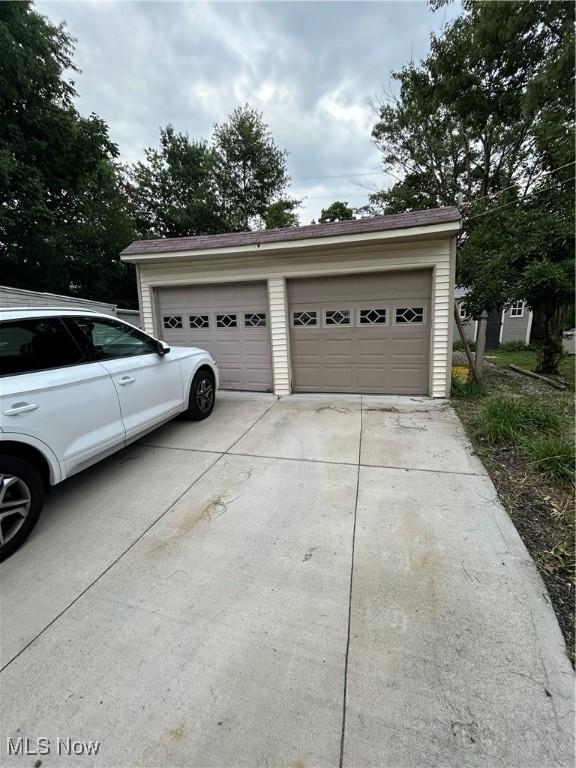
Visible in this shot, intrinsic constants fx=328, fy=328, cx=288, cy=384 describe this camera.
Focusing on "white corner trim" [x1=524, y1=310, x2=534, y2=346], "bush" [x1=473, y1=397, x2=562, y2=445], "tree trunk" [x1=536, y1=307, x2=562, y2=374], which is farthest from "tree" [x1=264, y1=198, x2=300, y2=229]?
"bush" [x1=473, y1=397, x2=562, y2=445]

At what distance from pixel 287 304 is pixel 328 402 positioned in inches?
77.2

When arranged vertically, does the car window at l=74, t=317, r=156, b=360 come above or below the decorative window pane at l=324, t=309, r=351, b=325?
below

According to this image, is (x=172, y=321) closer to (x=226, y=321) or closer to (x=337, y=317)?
(x=226, y=321)

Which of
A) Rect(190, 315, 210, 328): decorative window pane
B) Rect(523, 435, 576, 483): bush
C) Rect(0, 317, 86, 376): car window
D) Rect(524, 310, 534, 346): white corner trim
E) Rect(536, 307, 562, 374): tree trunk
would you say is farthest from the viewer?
Rect(524, 310, 534, 346): white corner trim

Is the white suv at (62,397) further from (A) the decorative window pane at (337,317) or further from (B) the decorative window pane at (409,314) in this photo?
(B) the decorative window pane at (409,314)

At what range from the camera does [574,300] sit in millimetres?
6227

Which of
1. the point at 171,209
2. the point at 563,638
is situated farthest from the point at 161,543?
the point at 171,209

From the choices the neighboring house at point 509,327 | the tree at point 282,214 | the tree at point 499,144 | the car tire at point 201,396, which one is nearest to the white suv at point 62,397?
the car tire at point 201,396

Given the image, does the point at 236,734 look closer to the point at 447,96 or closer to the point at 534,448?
the point at 534,448

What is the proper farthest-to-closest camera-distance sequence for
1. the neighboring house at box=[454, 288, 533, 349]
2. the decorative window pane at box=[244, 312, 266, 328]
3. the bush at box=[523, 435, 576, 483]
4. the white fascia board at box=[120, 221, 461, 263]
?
the neighboring house at box=[454, 288, 533, 349] < the decorative window pane at box=[244, 312, 266, 328] < the white fascia board at box=[120, 221, 461, 263] < the bush at box=[523, 435, 576, 483]

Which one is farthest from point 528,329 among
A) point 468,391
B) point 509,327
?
point 468,391

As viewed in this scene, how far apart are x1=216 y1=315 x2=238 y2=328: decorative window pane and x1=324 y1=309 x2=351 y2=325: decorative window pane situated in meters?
1.79

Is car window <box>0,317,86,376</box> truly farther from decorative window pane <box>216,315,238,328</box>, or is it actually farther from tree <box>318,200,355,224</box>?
tree <box>318,200,355,224</box>

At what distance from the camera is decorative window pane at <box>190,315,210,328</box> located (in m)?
6.55
